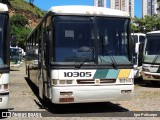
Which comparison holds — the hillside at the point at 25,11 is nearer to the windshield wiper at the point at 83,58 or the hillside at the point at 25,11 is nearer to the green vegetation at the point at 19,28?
the green vegetation at the point at 19,28

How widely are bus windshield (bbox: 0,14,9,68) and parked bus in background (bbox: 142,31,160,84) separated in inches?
398

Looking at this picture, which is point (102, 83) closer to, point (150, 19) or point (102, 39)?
point (102, 39)

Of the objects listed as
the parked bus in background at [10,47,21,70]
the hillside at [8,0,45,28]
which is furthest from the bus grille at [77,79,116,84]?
the hillside at [8,0,45,28]

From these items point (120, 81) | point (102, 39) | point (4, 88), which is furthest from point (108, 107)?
point (4, 88)

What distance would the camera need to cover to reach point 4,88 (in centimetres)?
945

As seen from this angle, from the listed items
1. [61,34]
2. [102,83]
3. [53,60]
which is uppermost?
[61,34]

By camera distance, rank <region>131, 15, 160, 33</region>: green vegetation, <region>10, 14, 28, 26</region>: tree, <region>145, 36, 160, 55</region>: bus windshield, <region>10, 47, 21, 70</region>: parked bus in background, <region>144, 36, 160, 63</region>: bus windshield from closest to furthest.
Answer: <region>144, 36, 160, 63</region>: bus windshield, <region>145, 36, 160, 55</region>: bus windshield, <region>10, 47, 21, 70</region>: parked bus in background, <region>131, 15, 160, 33</region>: green vegetation, <region>10, 14, 28, 26</region>: tree

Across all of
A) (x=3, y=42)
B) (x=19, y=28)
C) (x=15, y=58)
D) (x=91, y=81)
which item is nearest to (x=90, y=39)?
(x=91, y=81)

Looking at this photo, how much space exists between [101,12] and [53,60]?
1963 millimetres

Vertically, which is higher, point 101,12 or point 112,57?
point 101,12

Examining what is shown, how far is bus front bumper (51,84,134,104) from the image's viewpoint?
10.2 m

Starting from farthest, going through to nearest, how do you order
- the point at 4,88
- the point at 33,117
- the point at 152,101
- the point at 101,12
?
the point at 152,101, the point at 101,12, the point at 33,117, the point at 4,88

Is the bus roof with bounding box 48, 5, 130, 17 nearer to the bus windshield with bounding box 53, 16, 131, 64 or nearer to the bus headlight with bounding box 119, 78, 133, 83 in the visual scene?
the bus windshield with bounding box 53, 16, 131, 64

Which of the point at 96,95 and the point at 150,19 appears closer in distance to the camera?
the point at 96,95
